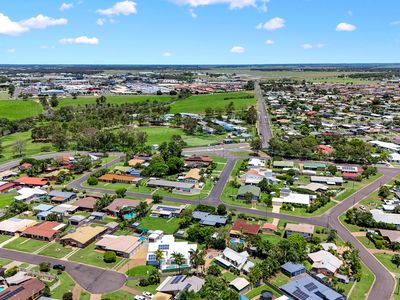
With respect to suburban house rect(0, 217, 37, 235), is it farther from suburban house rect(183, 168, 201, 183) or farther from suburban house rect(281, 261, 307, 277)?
suburban house rect(281, 261, 307, 277)

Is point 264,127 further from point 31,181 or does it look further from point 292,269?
point 292,269

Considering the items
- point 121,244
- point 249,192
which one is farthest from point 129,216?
point 249,192

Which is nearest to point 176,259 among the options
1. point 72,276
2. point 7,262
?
point 72,276

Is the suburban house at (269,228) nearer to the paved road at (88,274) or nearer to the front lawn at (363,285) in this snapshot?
the front lawn at (363,285)

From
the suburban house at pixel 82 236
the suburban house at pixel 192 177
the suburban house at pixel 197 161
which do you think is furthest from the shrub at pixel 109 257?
the suburban house at pixel 197 161

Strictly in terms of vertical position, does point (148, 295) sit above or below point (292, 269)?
below

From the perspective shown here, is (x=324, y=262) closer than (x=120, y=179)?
Yes

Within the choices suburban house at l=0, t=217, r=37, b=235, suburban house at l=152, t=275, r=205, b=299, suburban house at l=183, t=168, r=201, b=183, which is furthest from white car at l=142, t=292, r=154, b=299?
suburban house at l=183, t=168, r=201, b=183

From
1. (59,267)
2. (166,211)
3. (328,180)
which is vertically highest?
(328,180)
